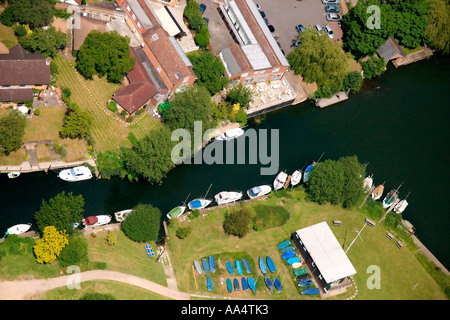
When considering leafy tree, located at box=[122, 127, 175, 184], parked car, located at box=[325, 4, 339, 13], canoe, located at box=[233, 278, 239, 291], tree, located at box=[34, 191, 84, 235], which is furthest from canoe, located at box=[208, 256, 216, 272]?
parked car, located at box=[325, 4, 339, 13]

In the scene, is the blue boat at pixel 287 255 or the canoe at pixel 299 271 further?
the blue boat at pixel 287 255

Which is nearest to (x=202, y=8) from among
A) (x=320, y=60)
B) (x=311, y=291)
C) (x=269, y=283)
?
(x=320, y=60)

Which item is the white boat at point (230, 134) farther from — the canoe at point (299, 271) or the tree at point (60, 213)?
the tree at point (60, 213)

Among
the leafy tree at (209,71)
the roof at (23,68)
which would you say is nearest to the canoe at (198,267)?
the leafy tree at (209,71)

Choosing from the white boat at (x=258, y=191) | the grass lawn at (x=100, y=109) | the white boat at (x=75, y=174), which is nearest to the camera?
the white boat at (x=75, y=174)

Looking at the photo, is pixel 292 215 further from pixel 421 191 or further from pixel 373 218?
pixel 421 191

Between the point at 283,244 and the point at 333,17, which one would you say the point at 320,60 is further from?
the point at 283,244

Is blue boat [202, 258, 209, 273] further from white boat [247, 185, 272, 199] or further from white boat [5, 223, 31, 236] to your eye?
white boat [5, 223, 31, 236]
